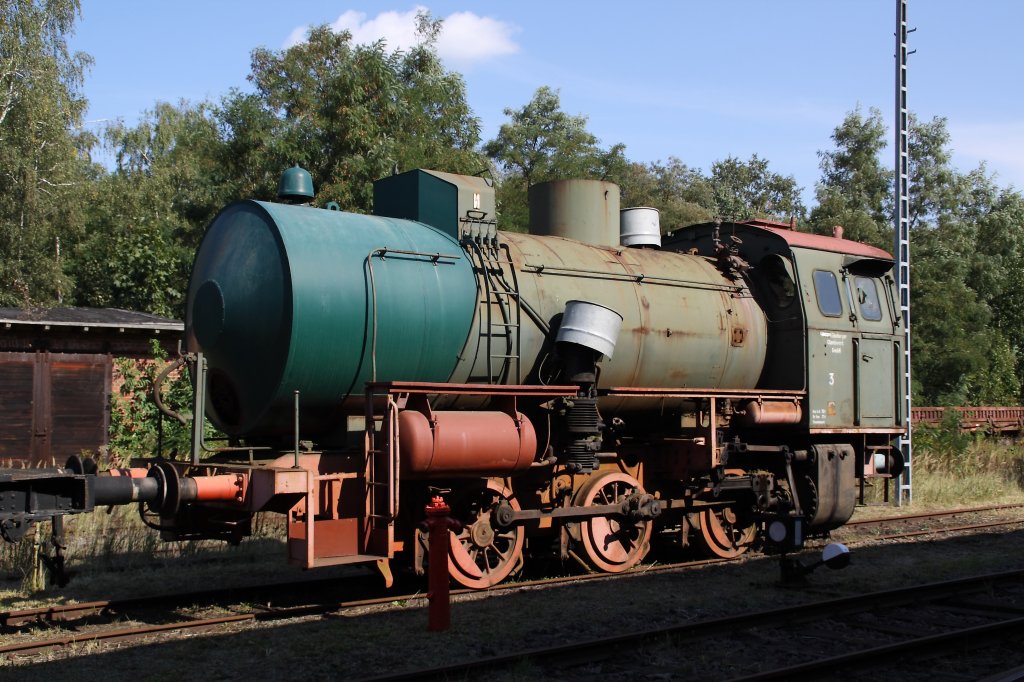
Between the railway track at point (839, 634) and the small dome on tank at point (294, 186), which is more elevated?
the small dome on tank at point (294, 186)

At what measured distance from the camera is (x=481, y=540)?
8.73m

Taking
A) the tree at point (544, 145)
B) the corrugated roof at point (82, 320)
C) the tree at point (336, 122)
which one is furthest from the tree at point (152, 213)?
the tree at point (544, 145)

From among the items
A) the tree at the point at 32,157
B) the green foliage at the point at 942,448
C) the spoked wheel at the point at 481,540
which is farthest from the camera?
the tree at the point at 32,157

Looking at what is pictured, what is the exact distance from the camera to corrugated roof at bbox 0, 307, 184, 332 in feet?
57.9

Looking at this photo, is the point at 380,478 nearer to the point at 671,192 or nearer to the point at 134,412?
the point at 134,412

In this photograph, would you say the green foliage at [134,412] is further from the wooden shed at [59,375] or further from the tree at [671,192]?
the tree at [671,192]

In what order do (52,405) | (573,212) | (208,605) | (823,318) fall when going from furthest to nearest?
(52,405) → (823,318) → (573,212) → (208,605)

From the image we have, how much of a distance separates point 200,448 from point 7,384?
1196cm

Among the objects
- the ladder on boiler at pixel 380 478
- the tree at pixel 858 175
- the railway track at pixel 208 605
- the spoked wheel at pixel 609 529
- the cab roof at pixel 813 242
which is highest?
the tree at pixel 858 175

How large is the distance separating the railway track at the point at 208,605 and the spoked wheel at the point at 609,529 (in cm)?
20

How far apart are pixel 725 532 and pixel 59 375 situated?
1367cm

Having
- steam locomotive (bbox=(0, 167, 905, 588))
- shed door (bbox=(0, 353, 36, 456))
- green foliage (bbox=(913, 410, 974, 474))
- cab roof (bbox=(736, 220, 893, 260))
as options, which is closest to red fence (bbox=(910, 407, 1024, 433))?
green foliage (bbox=(913, 410, 974, 474))

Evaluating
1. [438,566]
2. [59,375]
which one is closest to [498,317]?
[438,566]

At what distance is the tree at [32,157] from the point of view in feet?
96.4
